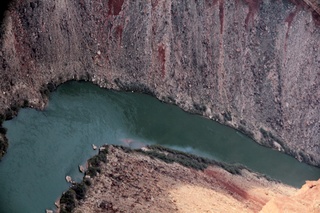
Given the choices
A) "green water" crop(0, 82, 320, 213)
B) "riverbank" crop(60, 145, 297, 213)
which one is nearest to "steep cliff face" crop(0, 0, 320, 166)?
"green water" crop(0, 82, 320, 213)

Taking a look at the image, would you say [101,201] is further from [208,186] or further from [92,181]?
[208,186]

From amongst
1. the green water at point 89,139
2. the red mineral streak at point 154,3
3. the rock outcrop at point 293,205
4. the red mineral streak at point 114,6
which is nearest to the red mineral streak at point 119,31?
the red mineral streak at point 114,6

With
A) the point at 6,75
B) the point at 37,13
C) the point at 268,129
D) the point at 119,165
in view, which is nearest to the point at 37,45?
the point at 37,13

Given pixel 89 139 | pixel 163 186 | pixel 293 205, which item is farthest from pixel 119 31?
pixel 293 205

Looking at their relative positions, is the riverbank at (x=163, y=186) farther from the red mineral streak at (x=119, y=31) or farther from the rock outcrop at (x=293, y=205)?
the red mineral streak at (x=119, y=31)

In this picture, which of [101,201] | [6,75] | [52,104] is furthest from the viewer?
[52,104]

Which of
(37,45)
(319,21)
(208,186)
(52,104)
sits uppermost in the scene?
(319,21)
